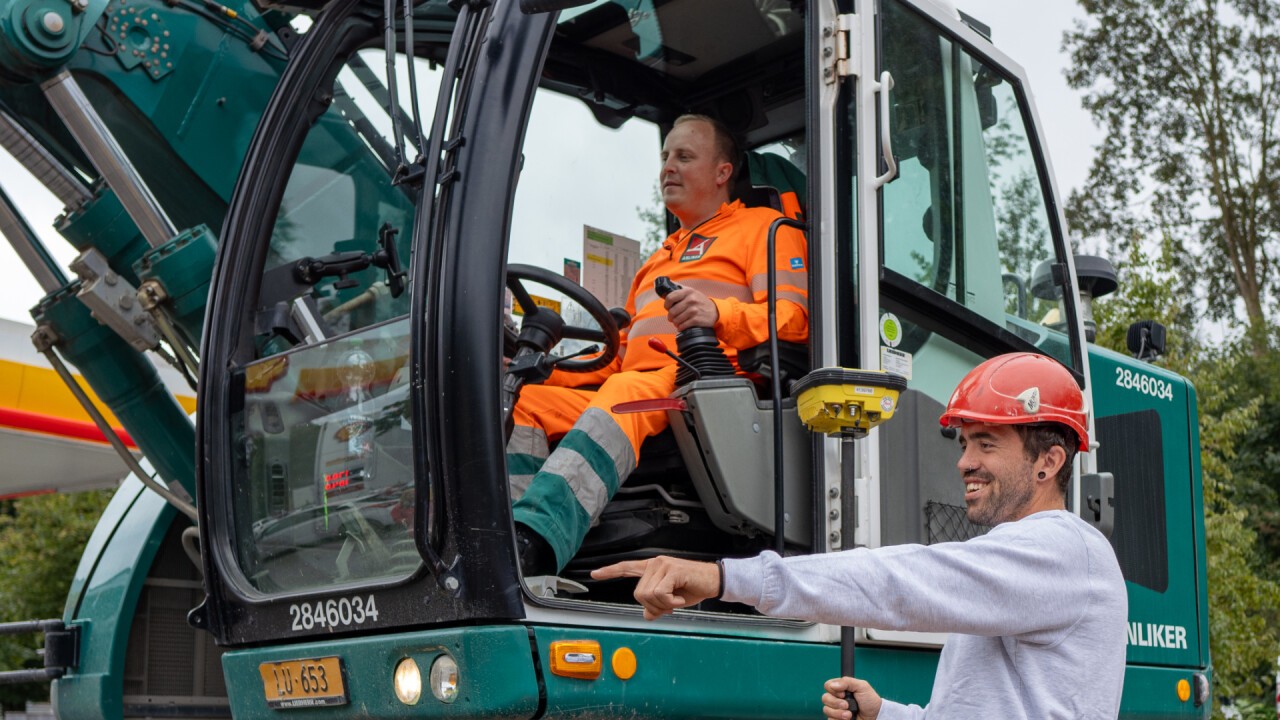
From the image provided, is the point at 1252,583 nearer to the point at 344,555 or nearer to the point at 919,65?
the point at 919,65

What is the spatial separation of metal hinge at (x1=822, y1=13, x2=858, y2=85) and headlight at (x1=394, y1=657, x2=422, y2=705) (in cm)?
173

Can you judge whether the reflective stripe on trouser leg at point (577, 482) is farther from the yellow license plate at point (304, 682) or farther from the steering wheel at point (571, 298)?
the yellow license plate at point (304, 682)

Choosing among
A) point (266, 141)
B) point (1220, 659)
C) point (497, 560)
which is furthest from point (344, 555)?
point (1220, 659)

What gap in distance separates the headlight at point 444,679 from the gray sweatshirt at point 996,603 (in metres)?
1.15

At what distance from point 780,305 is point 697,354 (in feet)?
0.93

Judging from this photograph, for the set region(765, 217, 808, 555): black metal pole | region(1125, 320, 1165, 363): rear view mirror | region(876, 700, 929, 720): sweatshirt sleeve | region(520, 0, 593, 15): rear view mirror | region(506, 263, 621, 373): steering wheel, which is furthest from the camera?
region(1125, 320, 1165, 363): rear view mirror

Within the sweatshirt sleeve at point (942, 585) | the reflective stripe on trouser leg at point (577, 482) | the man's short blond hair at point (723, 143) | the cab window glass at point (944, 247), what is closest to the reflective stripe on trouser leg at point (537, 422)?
the reflective stripe on trouser leg at point (577, 482)

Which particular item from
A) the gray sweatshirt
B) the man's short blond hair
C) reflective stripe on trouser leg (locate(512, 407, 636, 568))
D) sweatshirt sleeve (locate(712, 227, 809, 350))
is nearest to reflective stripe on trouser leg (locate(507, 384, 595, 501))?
reflective stripe on trouser leg (locate(512, 407, 636, 568))

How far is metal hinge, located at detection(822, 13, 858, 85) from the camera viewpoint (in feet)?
12.5

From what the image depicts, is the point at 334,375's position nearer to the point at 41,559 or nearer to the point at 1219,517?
the point at 1219,517

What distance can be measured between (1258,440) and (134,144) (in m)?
20.7

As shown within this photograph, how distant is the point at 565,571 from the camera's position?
13.1ft

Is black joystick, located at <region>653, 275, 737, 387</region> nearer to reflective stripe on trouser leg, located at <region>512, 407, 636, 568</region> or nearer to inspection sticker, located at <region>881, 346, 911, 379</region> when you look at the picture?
reflective stripe on trouser leg, located at <region>512, 407, 636, 568</region>

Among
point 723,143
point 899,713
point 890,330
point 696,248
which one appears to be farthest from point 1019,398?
point 723,143
